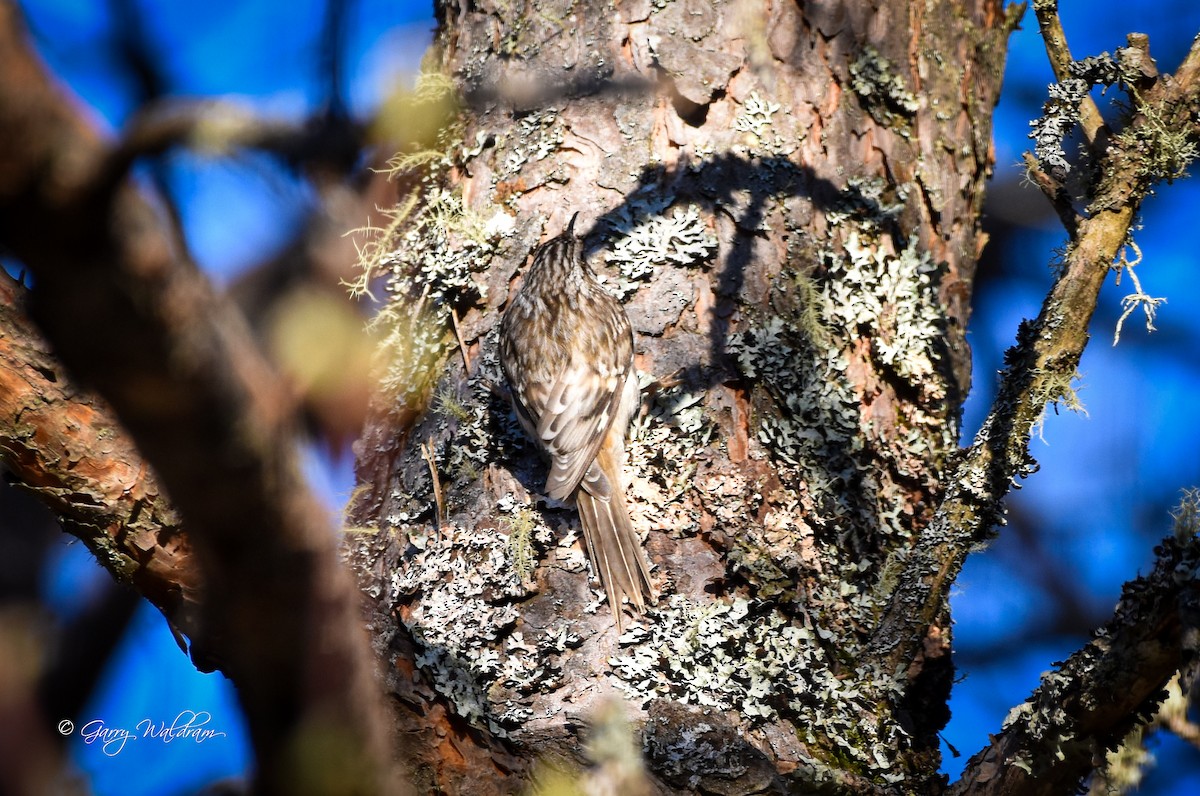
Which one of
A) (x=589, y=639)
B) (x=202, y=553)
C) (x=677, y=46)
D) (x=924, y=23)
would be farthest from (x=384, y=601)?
(x=924, y=23)

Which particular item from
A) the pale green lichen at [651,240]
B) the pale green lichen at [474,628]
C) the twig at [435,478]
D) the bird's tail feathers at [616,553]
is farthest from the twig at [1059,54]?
the twig at [435,478]

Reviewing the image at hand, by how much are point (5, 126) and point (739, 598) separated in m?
1.78

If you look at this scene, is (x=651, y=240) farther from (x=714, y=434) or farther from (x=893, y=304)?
(x=893, y=304)

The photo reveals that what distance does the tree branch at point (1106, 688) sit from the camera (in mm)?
1448

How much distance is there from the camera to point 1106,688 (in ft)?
5.06

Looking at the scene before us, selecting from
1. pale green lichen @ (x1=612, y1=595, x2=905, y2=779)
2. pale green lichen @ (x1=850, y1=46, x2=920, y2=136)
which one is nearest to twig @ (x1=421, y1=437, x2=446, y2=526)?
pale green lichen @ (x1=612, y1=595, x2=905, y2=779)

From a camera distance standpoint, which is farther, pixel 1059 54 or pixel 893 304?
pixel 893 304

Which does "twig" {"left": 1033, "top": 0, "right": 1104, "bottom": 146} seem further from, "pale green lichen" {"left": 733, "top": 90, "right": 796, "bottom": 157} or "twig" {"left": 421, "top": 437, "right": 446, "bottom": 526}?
"twig" {"left": 421, "top": 437, "right": 446, "bottom": 526}

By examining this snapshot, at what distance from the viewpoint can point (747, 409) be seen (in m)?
2.45

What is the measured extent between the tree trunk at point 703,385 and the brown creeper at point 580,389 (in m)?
0.05

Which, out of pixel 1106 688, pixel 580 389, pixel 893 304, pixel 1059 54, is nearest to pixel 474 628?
pixel 580 389

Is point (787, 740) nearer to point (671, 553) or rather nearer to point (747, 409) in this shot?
point (671, 553)

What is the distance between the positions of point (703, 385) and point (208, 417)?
1.62m

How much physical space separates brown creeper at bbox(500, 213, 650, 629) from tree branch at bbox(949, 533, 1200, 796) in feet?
2.70
